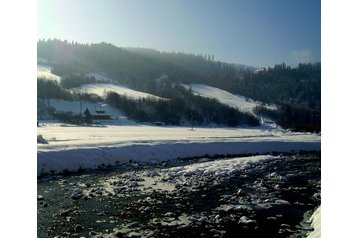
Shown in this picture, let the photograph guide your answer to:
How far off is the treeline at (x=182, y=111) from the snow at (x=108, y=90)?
6.10 m

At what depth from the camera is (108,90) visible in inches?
2302

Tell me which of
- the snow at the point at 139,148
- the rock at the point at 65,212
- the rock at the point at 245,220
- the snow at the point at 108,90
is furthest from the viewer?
the snow at the point at 108,90

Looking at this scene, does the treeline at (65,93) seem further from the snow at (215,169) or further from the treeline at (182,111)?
the snow at (215,169)

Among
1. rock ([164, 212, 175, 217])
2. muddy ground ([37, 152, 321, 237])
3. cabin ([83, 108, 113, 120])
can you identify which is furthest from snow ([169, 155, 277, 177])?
cabin ([83, 108, 113, 120])

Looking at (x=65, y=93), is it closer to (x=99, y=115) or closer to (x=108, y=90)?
(x=99, y=115)

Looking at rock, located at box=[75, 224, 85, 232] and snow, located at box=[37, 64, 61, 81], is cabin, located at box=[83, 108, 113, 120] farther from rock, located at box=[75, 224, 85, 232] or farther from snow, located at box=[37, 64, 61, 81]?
rock, located at box=[75, 224, 85, 232]

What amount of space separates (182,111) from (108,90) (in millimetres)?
18893

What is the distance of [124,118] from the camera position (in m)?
41.8

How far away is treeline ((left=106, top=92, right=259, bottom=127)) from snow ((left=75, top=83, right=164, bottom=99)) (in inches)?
240

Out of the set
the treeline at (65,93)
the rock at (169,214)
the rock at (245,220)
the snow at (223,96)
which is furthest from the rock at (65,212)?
the snow at (223,96)

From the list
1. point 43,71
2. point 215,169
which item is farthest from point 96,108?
point 215,169

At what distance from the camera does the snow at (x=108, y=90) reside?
182 feet
